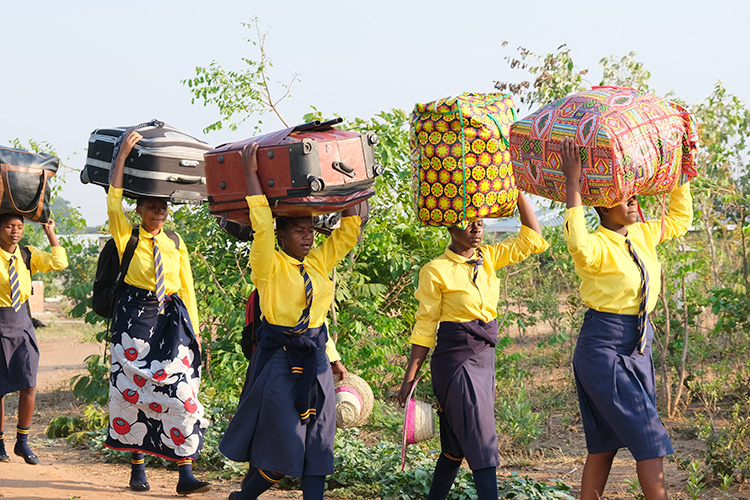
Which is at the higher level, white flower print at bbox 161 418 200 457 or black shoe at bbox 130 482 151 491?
white flower print at bbox 161 418 200 457

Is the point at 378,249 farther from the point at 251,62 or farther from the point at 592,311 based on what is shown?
the point at 592,311

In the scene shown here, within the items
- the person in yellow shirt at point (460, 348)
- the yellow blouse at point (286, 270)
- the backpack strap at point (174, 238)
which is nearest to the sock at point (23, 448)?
the backpack strap at point (174, 238)

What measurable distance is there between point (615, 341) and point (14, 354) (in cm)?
443

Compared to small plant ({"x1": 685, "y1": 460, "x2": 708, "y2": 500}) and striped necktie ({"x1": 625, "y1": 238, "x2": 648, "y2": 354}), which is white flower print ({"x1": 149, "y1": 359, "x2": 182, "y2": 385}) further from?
small plant ({"x1": 685, "y1": 460, "x2": 708, "y2": 500})

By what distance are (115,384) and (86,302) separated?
2942 mm

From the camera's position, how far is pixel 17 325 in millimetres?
6070

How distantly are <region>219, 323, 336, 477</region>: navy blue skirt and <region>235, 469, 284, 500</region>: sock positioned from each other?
0.22 feet

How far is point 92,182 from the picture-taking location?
518 cm

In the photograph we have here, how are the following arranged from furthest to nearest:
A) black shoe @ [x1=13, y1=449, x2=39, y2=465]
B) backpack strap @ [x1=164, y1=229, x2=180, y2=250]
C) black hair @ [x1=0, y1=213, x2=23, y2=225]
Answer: black shoe @ [x1=13, y1=449, x2=39, y2=465] < black hair @ [x1=0, y1=213, x2=23, y2=225] < backpack strap @ [x1=164, y1=229, x2=180, y2=250]

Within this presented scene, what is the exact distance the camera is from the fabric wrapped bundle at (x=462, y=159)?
416 centimetres

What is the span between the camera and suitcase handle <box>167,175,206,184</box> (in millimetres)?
4855

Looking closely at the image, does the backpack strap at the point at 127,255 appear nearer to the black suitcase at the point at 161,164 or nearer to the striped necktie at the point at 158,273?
the striped necktie at the point at 158,273

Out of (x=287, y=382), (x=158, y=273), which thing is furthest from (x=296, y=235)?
(x=158, y=273)

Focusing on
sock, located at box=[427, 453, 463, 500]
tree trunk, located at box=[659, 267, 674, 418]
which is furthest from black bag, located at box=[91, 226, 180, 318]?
tree trunk, located at box=[659, 267, 674, 418]
